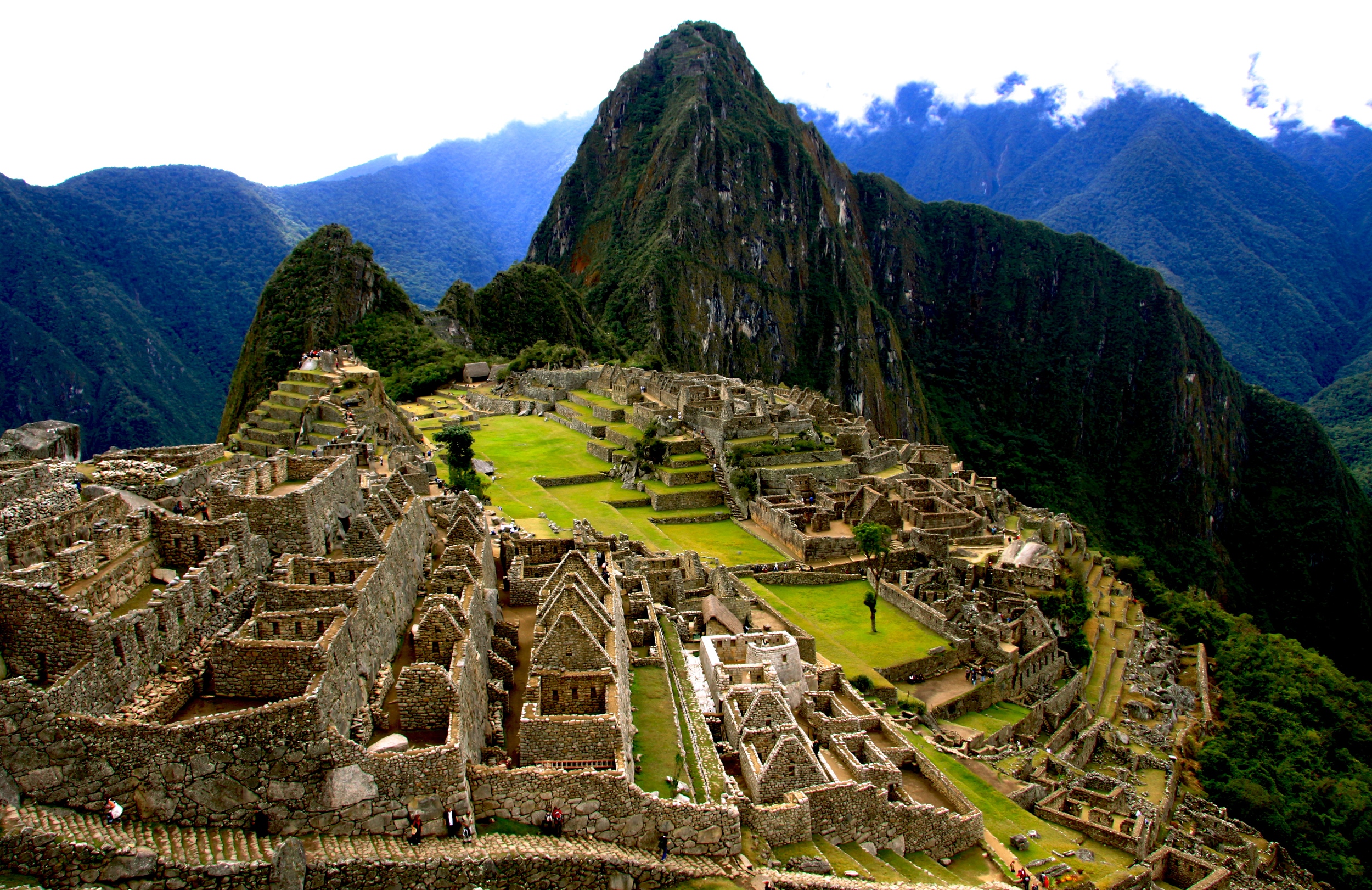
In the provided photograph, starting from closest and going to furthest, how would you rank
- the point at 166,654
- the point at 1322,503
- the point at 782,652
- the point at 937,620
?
1. the point at 166,654
2. the point at 782,652
3. the point at 937,620
4. the point at 1322,503

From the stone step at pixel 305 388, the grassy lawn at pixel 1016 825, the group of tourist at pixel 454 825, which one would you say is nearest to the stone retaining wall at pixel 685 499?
the stone step at pixel 305 388

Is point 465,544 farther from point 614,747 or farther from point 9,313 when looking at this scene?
point 9,313

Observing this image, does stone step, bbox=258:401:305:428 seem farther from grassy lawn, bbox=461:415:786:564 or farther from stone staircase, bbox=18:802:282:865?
stone staircase, bbox=18:802:282:865

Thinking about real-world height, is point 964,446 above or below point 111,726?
below

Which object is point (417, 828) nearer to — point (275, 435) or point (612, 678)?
point (612, 678)

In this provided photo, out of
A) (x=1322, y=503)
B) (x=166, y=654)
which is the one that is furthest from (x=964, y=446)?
(x=166, y=654)

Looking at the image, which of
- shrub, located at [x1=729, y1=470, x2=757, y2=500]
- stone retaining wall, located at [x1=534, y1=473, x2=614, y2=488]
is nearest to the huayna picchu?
shrub, located at [x1=729, y1=470, x2=757, y2=500]
